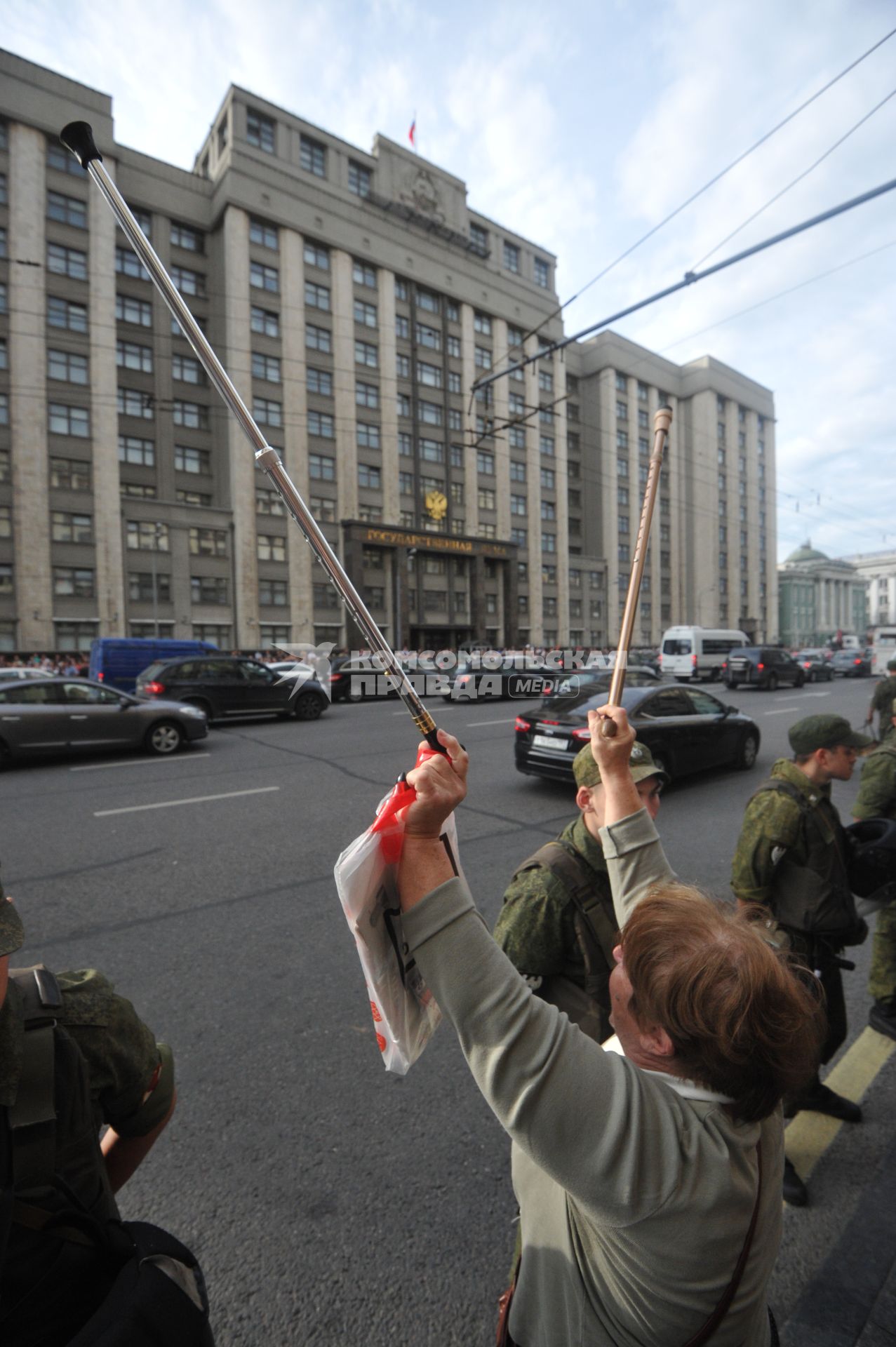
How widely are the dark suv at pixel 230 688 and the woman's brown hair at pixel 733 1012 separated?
1454cm

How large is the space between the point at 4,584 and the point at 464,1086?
3774 cm

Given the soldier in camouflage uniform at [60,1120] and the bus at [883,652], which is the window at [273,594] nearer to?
the bus at [883,652]

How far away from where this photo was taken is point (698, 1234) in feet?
3.03

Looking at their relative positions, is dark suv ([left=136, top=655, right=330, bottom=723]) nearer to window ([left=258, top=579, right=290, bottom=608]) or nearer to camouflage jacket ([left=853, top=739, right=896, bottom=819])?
camouflage jacket ([left=853, top=739, right=896, bottom=819])

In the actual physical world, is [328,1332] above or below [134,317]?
below

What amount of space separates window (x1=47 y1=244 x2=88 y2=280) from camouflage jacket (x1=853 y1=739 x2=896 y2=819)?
4480 centimetres

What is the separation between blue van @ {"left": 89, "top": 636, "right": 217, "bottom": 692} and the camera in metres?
20.3

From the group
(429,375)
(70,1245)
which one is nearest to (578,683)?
(70,1245)

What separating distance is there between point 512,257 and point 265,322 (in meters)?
26.1

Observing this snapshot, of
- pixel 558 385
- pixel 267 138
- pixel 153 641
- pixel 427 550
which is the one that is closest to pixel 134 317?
pixel 267 138

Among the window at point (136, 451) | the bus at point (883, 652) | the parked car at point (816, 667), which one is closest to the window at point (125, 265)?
the window at point (136, 451)

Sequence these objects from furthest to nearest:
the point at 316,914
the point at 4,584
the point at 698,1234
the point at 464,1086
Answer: the point at 4,584 → the point at 316,914 → the point at 464,1086 → the point at 698,1234

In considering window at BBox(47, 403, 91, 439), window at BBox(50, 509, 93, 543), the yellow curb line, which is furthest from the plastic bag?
window at BBox(47, 403, 91, 439)

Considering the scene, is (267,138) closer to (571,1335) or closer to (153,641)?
(153,641)
